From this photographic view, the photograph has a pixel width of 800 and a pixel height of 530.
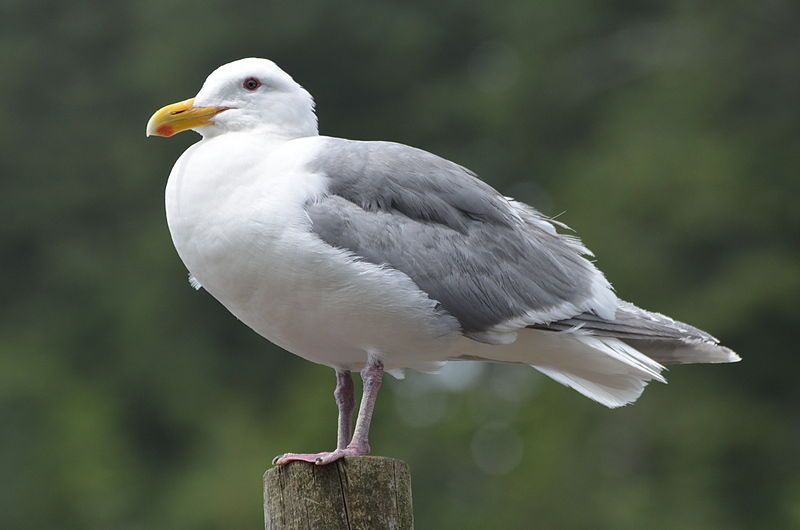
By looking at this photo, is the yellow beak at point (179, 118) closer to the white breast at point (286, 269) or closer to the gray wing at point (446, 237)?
the white breast at point (286, 269)

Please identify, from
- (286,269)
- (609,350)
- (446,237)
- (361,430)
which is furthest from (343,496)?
(609,350)

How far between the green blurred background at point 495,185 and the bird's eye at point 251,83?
25.9 ft

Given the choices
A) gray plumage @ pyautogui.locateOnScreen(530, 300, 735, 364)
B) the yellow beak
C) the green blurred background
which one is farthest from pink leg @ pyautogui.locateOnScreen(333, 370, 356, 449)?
the green blurred background

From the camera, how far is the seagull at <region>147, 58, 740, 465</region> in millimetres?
5324

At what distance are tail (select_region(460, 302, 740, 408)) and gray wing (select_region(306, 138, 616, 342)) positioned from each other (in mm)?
71

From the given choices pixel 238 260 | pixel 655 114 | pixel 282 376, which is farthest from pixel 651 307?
pixel 238 260

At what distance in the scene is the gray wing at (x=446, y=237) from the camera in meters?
5.44

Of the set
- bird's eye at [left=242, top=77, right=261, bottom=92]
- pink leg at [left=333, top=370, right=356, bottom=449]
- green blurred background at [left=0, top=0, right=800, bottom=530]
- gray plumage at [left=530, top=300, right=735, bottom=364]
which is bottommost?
pink leg at [left=333, top=370, right=356, bottom=449]

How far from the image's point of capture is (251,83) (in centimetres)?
587

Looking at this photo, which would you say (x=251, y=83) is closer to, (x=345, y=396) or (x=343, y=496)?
(x=345, y=396)

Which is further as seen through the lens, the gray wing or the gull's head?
the gull's head

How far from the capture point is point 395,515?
16.1ft

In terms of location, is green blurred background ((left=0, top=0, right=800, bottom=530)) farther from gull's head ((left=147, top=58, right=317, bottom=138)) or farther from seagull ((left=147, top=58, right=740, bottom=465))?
gull's head ((left=147, top=58, right=317, bottom=138))

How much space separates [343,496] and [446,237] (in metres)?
1.03
